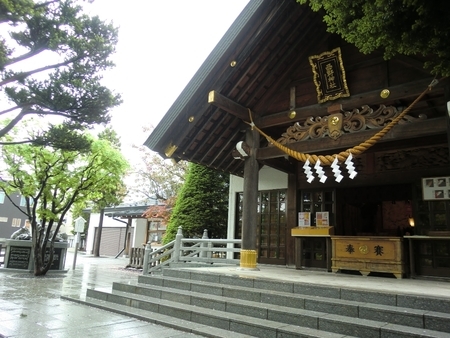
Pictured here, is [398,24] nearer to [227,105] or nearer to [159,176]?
[227,105]

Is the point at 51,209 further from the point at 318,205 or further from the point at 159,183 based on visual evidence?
the point at 318,205

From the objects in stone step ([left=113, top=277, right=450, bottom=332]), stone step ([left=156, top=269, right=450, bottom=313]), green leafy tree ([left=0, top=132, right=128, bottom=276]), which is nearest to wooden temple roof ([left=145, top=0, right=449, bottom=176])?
stone step ([left=156, top=269, right=450, bottom=313])

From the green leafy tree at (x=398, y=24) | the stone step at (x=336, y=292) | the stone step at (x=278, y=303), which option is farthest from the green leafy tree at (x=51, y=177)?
the green leafy tree at (x=398, y=24)

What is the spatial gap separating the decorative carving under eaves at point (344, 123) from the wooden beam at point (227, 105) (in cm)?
116

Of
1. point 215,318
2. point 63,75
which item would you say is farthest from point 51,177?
point 215,318

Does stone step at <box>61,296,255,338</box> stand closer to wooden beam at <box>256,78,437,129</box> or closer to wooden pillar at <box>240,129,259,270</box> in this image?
wooden pillar at <box>240,129,259,270</box>

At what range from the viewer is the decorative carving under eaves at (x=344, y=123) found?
6352 mm

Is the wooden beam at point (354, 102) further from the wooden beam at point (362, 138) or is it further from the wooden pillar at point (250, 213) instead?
the wooden pillar at point (250, 213)

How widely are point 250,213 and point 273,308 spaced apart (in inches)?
108

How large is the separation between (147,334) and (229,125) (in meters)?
5.28

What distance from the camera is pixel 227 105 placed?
786 centimetres

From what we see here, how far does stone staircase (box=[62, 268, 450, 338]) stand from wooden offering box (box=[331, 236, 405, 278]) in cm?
326

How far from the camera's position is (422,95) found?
19.5 feet

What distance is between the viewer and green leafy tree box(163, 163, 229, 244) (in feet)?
47.0
